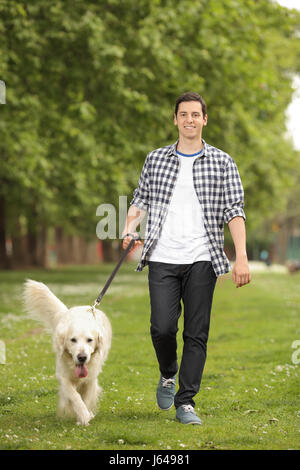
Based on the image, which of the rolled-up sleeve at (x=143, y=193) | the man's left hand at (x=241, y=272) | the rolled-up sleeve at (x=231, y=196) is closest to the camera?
the man's left hand at (x=241, y=272)

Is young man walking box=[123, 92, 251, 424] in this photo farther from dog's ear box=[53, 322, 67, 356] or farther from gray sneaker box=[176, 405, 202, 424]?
dog's ear box=[53, 322, 67, 356]

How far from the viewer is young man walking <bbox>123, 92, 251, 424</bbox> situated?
5.34 meters

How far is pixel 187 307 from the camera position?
543 centimetres

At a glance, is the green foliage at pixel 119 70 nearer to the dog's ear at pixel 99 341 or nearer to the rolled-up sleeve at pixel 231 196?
the rolled-up sleeve at pixel 231 196

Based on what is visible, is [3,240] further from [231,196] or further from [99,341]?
[231,196]

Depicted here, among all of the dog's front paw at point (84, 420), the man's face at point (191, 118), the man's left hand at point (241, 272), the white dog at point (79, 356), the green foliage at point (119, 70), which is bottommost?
the dog's front paw at point (84, 420)

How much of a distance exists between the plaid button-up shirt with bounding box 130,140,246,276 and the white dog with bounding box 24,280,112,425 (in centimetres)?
61

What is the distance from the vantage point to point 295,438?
495 cm

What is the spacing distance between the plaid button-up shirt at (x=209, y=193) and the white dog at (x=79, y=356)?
61 cm

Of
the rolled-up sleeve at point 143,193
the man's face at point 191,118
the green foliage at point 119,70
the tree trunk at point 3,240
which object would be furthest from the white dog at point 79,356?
the tree trunk at point 3,240

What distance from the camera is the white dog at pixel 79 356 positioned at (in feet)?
17.3

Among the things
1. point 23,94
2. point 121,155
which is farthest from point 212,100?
point 23,94
